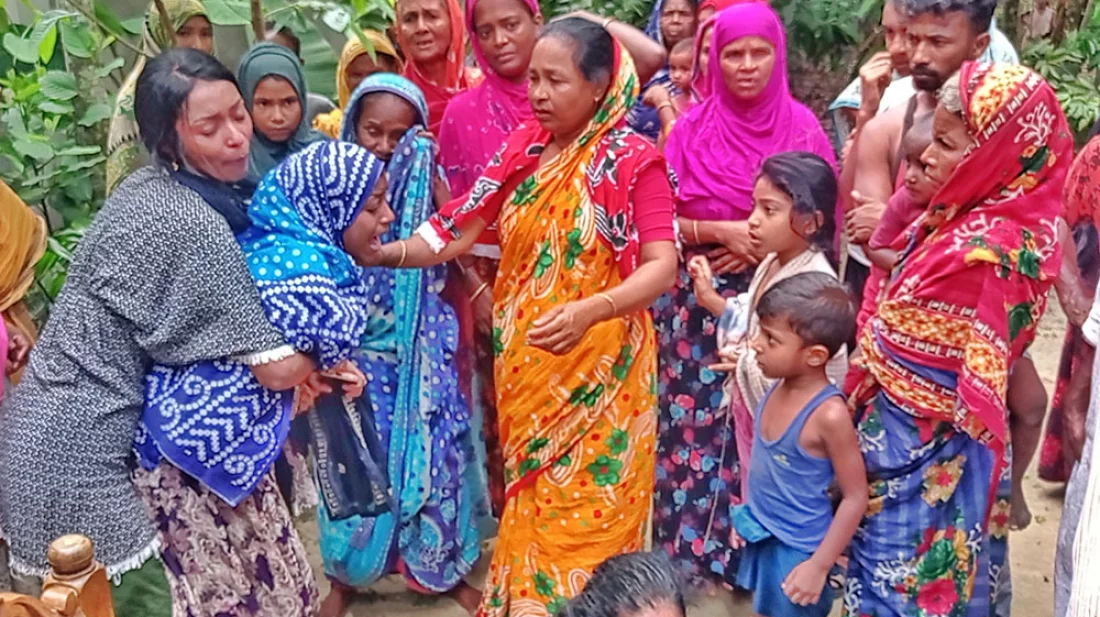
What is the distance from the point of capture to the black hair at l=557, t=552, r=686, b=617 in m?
1.44

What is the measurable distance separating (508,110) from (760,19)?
2.76ft

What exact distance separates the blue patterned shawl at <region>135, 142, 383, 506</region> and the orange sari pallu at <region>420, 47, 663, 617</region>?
1.60 ft

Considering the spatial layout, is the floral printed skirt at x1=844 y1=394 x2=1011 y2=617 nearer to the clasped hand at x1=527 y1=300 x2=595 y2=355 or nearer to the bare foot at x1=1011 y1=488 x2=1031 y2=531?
the clasped hand at x1=527 y1=300 x2=595 y2=355

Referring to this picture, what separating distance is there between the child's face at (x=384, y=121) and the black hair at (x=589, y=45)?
0.75 metres

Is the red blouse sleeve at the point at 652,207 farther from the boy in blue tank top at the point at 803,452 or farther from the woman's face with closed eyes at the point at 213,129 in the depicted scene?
the woman's face with closed eyes at the point at 213,129

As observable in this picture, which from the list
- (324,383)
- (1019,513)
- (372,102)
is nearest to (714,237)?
(372,102)

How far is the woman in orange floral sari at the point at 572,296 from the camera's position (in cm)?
254

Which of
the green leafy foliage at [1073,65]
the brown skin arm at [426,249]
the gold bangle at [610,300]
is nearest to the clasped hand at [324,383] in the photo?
the brown skin arm at [426,249]

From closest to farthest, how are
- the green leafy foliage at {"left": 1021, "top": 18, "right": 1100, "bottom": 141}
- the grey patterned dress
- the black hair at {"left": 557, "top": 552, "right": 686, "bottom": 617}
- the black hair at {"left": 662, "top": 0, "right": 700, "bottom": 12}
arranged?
the black hair at {"left": 557, "top": 552, "right": 686, "bottom": 617} → the grey patterned dress → the black hair at {"left": 662, "top": 0, "right": 700, "bottom": 12} → the green leafy foliage at {"left": 1021, "top": 18, "right": 1100, "bottom": 141}

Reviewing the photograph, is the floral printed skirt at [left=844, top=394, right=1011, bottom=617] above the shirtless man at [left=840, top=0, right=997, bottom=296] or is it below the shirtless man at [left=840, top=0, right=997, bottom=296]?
below

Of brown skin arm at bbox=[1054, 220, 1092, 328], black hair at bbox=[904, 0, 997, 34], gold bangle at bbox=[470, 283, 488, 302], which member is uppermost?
black hair at bbox=[904, 0, 997, 34]

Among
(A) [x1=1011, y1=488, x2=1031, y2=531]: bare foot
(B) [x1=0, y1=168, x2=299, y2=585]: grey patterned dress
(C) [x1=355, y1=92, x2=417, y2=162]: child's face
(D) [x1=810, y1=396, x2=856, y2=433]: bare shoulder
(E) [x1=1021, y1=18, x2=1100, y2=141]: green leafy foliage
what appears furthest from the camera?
(E) [x1=1021, y1=18, x2=1100, y2=141]: green leafy foliage

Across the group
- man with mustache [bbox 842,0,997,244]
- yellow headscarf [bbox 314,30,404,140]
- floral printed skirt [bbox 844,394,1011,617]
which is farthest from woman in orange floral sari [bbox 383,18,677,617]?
yellow headscarf [bbox 314,30,404,140]

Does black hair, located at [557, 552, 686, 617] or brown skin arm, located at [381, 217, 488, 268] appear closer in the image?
black hair, located at [557, 552, 686, 617]
